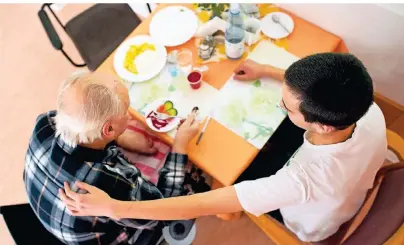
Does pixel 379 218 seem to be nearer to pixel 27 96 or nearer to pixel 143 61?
pixel 143 61

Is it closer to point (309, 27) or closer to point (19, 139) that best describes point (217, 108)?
point (309, 27)

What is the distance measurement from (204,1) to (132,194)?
103 cm

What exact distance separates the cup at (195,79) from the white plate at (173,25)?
0.22 metres

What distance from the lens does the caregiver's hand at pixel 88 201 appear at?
1408 mm

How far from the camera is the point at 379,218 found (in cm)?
137

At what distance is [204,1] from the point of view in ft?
6.71

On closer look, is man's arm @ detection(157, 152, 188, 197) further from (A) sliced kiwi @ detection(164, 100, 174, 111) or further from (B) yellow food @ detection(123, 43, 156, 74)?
(B) yellow food @ detection(123, 43, 156, 74)

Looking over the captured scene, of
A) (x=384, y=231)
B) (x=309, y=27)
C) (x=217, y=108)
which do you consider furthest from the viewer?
(x=309, y=27)

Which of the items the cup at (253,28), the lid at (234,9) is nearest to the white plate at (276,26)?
the cup at (253,28)

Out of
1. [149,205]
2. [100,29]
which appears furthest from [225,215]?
[100,29]

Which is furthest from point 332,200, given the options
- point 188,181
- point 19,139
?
point 19,139

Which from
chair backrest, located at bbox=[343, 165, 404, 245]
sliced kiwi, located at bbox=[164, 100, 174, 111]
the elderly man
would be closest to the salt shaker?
sliced kiwi, located at bbox=[164, 100, 174, 111]

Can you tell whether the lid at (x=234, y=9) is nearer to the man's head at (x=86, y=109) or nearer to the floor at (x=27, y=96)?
the man's head at (x=86, y=109)

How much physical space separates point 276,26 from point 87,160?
1.04 m
